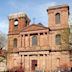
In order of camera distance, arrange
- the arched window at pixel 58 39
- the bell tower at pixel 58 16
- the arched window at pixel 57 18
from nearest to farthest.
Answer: the arched window at pixel 58 39, the bell tower at pixel 58 16, the arched window at pixel 57 18

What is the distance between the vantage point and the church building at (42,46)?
4166 cm

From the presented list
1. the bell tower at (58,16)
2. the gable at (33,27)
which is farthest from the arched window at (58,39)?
the gable at (33,27)

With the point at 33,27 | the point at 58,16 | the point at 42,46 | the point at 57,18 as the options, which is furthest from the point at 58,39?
the point at 33,27

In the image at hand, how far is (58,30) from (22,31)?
8.23 m

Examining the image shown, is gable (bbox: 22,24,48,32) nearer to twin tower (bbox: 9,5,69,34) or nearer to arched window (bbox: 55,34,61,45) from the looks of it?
twin tower (bbox: 9,5,69,34)

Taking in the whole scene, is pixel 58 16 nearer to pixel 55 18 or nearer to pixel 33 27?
pixel 55 18

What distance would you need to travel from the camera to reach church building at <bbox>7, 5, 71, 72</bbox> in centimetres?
4166

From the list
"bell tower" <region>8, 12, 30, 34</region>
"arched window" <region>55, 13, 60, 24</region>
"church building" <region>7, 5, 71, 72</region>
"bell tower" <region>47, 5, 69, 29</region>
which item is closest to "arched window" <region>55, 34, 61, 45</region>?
"church building" <region>7, 5, 71, 72</region>

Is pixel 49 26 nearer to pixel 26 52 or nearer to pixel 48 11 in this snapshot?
pixel 48 11

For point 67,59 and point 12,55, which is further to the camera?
point 12,55

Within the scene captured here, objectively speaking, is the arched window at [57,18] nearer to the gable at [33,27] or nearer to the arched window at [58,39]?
the arched window at [58,39]

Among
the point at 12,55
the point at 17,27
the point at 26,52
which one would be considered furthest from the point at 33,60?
the point at 17,27

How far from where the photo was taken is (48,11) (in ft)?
147

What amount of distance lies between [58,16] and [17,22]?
416 inches
